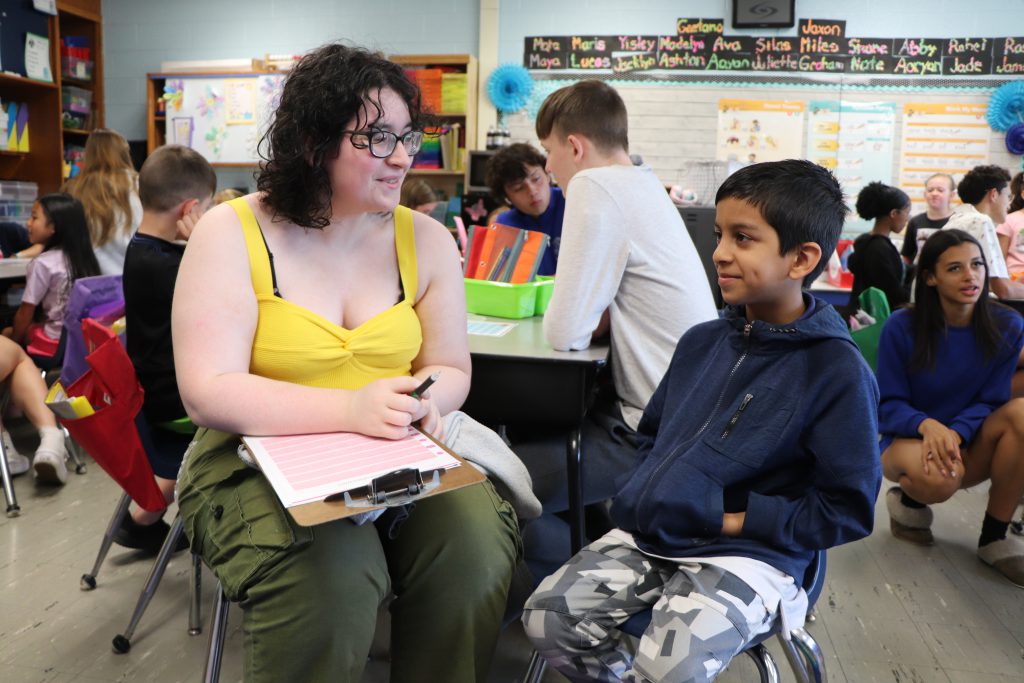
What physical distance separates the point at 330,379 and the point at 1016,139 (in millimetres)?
5922

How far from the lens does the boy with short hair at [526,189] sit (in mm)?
3182

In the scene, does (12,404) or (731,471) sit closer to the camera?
(731,471)

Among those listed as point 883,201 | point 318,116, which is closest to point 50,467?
point 318,116

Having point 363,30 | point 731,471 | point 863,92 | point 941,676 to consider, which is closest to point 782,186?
point 731,471

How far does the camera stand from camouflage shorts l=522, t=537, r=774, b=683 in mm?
1065

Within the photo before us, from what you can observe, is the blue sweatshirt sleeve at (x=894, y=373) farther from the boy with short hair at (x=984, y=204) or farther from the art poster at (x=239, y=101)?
the art poster at (x=239, y=101)

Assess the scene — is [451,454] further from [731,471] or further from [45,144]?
[45,144]

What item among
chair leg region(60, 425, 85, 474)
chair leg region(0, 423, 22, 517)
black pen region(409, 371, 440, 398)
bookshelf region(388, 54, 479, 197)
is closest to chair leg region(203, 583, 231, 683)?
black pen region(409, 371, 440, 398)

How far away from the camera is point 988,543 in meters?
2.33

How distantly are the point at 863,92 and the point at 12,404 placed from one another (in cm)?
548

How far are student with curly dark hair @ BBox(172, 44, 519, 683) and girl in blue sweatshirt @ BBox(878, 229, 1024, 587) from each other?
1385 millimetres

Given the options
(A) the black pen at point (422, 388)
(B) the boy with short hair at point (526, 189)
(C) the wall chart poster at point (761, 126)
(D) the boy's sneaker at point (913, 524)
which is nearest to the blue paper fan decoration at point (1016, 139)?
(C) the wall chart poster at point (761, 126)

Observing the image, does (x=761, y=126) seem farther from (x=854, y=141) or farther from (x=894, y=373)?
(x=894, y=373)

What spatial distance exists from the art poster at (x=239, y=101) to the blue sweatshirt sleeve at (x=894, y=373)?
→ 510 centimetres
